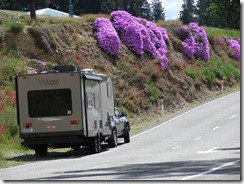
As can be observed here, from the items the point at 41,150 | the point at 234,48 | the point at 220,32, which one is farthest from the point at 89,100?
the point at 220,32

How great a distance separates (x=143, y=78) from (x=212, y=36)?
22378mm

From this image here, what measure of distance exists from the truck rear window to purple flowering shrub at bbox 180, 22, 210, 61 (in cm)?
3985

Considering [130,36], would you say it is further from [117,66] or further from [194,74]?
[194,74]

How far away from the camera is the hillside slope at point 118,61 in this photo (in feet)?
148

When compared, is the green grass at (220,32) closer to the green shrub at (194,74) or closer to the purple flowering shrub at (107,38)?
the green shrub at (194,74)

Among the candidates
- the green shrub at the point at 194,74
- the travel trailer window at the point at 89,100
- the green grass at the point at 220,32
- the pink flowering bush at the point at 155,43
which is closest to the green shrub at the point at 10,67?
the travel trailer window at the point at 89,100

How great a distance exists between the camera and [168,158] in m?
21.3

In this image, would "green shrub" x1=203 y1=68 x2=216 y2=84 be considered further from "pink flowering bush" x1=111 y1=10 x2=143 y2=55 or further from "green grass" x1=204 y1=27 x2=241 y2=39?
"green grass" x1=204 y1=27 x2=241 y2=39

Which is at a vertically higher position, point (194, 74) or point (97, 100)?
point (97, 100)

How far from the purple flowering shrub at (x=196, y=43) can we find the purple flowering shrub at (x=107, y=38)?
39.1ft

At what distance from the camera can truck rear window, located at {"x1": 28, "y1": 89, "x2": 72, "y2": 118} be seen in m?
25.6

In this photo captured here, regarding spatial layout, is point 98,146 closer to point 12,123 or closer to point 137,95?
point 12,123

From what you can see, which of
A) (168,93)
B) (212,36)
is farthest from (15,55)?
(212,36)

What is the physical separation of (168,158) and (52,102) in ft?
20.2
